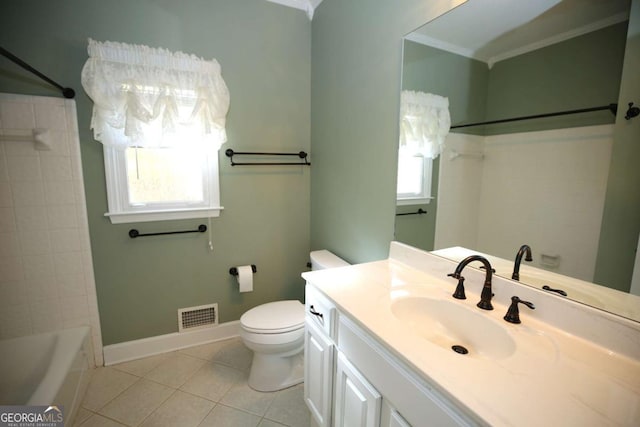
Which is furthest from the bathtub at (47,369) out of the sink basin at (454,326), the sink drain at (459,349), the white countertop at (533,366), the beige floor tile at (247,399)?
the sink drain at (459,349)

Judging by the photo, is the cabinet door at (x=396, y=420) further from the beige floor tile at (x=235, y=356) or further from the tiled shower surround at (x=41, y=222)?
the tiled shower surround at (x=41, y=222)

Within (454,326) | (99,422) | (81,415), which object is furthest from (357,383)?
(81,415)

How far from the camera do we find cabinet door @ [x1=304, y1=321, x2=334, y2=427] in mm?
1238

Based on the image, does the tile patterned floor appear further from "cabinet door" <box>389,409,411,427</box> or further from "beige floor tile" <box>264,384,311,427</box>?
"cabinet door" <box>389,409,411,427</box>

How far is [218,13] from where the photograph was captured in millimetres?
2041

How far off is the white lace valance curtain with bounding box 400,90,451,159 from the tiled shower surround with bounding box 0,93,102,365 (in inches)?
78.6

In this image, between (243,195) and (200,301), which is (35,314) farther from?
(243,195)

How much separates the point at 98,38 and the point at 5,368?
201cm

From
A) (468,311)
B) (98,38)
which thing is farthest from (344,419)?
(98,38)

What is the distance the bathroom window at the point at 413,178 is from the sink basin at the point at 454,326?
1.81 feet

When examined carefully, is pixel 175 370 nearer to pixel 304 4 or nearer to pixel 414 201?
pixel 414 201

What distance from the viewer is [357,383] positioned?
3.40 feet

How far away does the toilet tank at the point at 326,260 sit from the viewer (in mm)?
1951

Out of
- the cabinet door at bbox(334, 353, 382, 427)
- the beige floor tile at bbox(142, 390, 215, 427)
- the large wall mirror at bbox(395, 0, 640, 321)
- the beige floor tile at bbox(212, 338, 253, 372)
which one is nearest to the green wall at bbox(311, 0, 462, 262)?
the large wall mirror at bbox(395, 0, 640, 321)
